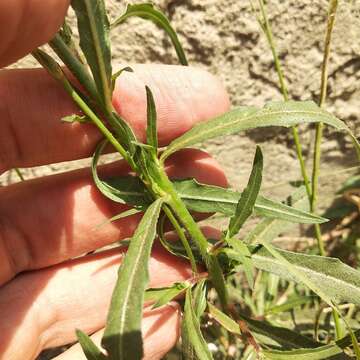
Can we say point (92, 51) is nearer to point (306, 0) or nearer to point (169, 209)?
point (169, 209)

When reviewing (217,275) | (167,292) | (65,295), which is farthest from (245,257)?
(65,295)

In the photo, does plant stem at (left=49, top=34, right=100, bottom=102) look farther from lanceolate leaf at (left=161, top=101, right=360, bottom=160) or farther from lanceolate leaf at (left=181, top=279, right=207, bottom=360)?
lanceolate leaf at (left=181, top=279, right=207, bottom=360)

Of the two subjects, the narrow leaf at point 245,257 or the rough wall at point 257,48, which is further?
the rough wall at point 257,48

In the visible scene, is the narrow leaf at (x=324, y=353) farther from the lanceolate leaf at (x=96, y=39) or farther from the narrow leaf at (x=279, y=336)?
the lanceolate leaf at (x=96, y=39)

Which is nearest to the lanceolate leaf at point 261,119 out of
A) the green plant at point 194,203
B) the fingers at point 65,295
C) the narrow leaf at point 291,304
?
the green plant at point 194,203

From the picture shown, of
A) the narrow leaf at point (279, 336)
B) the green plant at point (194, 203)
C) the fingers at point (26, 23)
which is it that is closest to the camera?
the fingers at point (26, 23)

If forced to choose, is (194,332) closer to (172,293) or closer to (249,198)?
(172,293)
